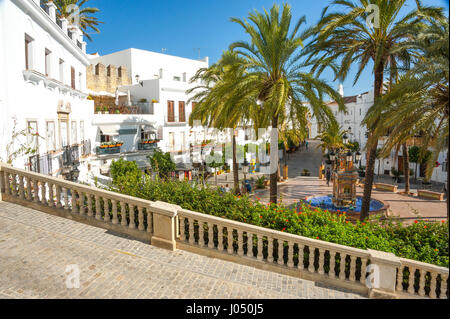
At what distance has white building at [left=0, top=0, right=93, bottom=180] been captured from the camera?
999 centimetres

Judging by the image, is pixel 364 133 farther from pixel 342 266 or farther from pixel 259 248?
pixel 259 248

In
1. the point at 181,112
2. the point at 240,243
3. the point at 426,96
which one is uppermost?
the point at 181,112

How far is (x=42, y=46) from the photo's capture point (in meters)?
12.8

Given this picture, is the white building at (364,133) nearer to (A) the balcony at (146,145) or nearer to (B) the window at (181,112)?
(B) the window at (181,112)

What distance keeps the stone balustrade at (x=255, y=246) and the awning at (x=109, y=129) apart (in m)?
16.0

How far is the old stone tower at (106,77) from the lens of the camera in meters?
32.5

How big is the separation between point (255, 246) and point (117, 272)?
298 centimetres

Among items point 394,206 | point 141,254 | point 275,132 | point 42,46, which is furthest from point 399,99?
point 42,46

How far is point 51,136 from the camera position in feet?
44.7

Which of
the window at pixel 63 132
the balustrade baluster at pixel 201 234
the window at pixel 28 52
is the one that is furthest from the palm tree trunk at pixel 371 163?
the window at pixel 63 132

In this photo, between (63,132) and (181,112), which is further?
(181,112)

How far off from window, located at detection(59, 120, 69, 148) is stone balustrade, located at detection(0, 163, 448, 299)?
22.1ft

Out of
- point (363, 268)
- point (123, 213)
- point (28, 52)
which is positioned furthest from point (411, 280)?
point (28, 52)
